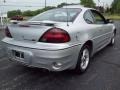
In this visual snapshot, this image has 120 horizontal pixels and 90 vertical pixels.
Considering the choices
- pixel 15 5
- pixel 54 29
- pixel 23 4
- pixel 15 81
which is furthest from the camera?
pixel 23 4

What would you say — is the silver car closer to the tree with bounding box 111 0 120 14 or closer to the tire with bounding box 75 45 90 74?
the tire with bounding box 75 45 90 74

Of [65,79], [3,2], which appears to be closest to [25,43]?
[65,79]

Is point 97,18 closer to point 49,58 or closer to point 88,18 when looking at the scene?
point 88,18

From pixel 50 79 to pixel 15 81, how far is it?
69 centimetres

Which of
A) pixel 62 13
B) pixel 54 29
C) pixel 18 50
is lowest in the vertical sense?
pixel 18 50

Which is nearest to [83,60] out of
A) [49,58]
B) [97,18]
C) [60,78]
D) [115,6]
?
[60,78]

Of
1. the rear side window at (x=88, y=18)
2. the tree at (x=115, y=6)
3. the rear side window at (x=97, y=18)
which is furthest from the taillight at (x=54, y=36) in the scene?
the tree at (x=115, y=6)

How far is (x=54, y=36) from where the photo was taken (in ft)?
11.9

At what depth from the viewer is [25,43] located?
381cm

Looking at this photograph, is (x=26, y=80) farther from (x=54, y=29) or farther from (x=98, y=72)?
(x=98, y=72)

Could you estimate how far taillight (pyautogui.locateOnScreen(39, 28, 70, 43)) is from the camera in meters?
3.64

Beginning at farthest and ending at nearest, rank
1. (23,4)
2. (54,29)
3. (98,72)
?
(23,4) < (98,72) < (54,29)

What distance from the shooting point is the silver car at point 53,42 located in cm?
362

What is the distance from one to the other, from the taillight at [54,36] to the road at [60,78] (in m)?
0.85
